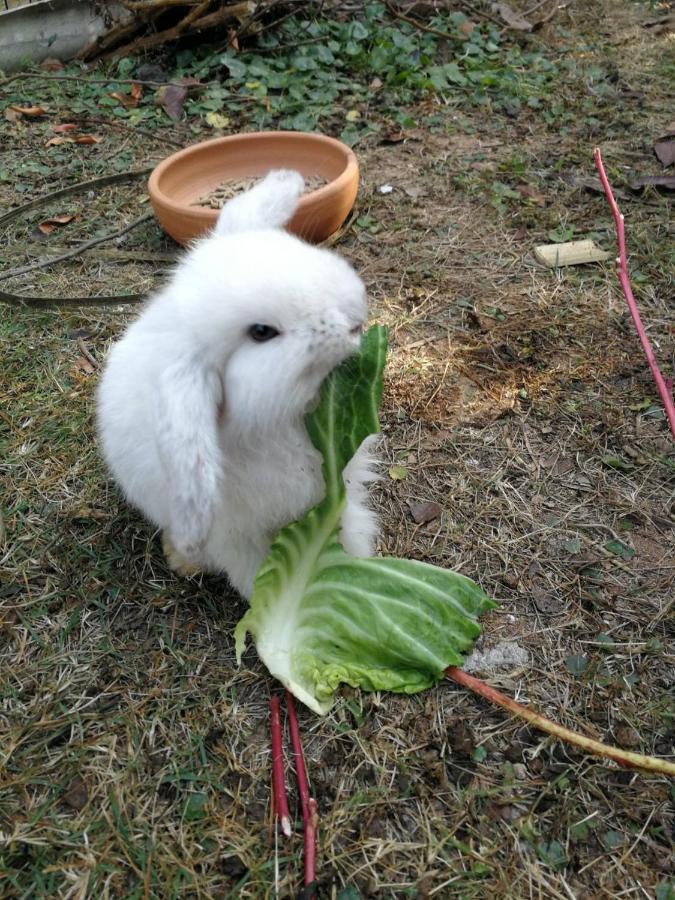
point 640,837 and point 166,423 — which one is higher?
point 166,423

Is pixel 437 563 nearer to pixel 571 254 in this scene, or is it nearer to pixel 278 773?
pixel 278 773

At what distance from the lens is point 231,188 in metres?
4.29

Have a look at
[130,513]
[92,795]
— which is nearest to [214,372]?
[130,513]

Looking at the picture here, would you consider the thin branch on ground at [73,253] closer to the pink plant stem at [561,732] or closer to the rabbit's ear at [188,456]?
the rabbit's ear at [188,456]

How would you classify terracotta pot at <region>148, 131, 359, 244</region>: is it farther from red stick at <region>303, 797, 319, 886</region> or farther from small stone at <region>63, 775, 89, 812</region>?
red stick at <region>303, 797, 319, 886</region>

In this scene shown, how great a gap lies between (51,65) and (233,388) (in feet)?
17.9

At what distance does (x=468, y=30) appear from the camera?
19.4ft

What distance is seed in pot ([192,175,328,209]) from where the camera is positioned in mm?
4148

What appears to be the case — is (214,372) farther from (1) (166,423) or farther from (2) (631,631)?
(2) (631,631)

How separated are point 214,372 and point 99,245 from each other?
267cm

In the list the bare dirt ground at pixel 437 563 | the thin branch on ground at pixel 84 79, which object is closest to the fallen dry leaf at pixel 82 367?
the bare dirt ground at pixel 437 563

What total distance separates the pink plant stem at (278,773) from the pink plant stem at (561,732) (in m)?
0.53

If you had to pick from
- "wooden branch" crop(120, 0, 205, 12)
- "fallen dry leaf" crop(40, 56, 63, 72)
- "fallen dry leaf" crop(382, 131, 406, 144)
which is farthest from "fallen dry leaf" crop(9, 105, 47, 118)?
"fallen dry leaf" crop(382, 131, 406, 144)

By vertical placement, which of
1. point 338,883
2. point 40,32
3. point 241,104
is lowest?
point 338,883
